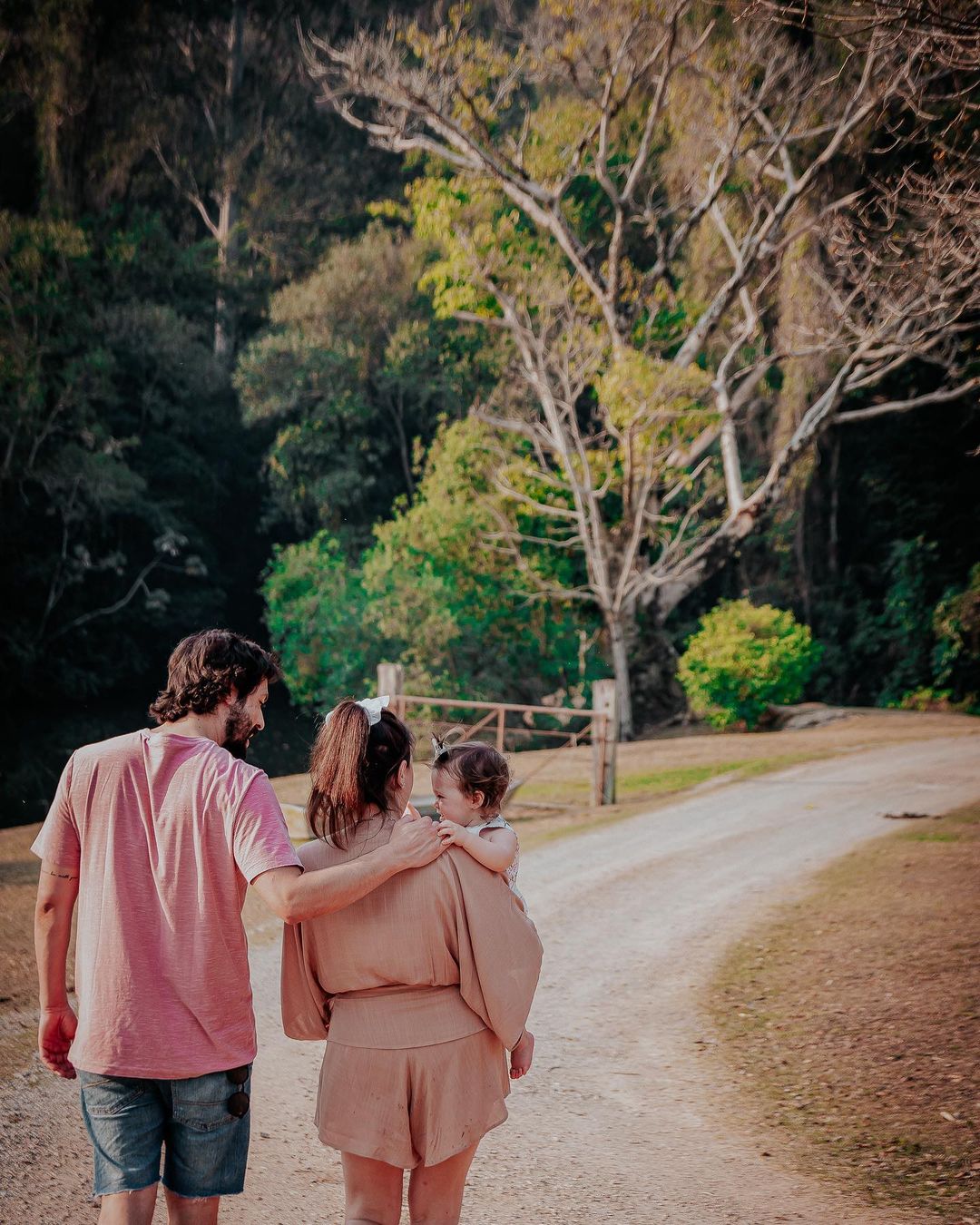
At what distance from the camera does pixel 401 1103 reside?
7.25ft

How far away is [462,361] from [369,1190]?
2351 centimetres

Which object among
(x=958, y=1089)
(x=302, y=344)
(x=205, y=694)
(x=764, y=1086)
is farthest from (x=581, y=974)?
(x=302, y=344)

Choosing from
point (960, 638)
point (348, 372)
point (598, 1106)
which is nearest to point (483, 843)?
point (598, 1106)

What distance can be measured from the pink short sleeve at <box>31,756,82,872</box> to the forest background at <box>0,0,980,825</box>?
12290mm

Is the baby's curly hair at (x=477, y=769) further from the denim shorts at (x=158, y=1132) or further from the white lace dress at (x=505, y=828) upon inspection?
the denim shorts at (x=158, y=1132)

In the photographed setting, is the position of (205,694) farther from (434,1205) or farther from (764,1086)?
(764,1086)

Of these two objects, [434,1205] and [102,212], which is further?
[102,212]

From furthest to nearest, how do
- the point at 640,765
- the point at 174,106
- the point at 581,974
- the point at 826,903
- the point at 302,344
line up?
the point at 174,106 → the point at 302,344 → the point at 640,765 → the point at 826,903 → the point at 581,974

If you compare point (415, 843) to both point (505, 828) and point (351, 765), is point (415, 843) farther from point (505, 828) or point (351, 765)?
point (505, 828)

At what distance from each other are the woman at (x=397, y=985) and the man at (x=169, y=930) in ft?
0.36

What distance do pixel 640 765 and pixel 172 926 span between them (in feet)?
45.3

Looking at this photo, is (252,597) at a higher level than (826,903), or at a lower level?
higher

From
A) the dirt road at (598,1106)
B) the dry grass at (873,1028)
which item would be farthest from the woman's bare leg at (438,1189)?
the dry grass at (873,1028)

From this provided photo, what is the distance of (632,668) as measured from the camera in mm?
21094
